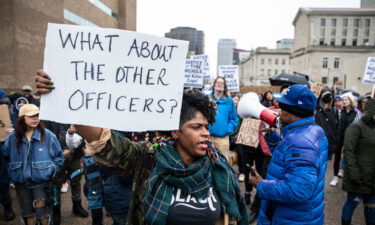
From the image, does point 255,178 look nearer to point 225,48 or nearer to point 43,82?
point 43,82

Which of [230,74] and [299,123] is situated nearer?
[299,123]

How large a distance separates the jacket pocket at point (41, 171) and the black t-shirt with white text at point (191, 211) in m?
2.31

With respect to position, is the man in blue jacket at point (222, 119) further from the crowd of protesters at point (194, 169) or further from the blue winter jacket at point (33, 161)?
the blue winter jacket at point (33, 161)

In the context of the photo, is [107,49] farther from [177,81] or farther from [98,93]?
[177,81]

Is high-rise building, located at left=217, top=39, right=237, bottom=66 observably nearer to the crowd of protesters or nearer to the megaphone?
the crowd of protesters

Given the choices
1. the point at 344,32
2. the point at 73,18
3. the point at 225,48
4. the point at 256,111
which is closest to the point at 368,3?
the point at 344,32

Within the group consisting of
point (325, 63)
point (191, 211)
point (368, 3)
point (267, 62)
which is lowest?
point (191, 211)

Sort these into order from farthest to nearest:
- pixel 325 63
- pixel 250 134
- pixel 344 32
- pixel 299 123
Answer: pixel 344 32
pixel 325 63
pixel 250 134
pixel 299 123

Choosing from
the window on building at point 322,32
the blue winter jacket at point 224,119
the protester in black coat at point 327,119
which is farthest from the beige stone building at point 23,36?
the window on building at point 322,32

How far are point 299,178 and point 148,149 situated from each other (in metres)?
1.16

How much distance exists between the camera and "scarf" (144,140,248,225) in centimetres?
168

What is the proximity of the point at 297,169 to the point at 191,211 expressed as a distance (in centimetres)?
91

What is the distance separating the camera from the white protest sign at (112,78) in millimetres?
1392

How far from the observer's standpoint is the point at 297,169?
203cm
